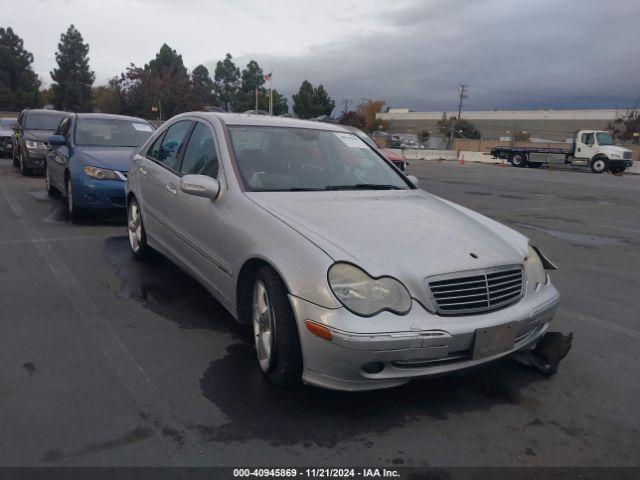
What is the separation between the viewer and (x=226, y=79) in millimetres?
92062

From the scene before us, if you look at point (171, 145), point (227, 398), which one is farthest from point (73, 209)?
point (227, 398)

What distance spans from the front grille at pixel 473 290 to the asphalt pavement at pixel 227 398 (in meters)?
0.57

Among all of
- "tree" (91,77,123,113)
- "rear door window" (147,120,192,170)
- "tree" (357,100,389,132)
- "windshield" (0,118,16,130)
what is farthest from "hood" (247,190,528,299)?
"tree" (357,100,389,132)

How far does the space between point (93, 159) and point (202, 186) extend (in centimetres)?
453

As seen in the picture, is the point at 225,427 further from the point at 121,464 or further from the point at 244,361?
the point at 244,361

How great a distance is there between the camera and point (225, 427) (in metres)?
2.69

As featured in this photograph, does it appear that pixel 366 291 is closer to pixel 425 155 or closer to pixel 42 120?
pixel 42 120

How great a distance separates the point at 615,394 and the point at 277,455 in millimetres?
2081

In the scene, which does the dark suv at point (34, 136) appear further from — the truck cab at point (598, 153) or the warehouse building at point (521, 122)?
the warehouse building at point (521, 122)

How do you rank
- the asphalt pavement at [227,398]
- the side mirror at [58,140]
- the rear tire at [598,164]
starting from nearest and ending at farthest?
the asphalt pavement at [227,398] < the side mirror at [58,140] < the rear tire at [598,164]

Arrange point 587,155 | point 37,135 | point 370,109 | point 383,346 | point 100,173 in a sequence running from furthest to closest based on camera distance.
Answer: point 370,109, point 587,155, point 37,135, point 100,173, point 383,346

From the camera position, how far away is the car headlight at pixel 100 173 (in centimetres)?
725

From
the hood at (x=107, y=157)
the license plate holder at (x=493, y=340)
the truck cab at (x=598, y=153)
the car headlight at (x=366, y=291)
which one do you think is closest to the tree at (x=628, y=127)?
the truck cab at (x=598, y=153)

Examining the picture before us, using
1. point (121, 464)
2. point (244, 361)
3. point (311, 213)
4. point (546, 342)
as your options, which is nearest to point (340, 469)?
point (121, 464)
